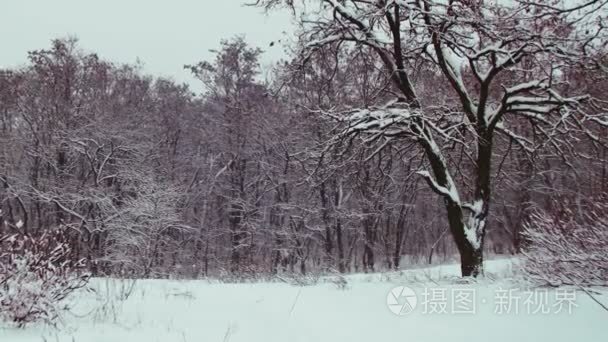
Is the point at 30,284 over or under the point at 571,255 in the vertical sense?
under

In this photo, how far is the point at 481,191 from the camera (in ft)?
33.4

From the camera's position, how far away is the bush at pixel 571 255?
17.4 ft

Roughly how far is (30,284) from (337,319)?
2976 millimetres

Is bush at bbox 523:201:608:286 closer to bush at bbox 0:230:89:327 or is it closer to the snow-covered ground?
the snow-covered ground

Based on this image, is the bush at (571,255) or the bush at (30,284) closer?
the bush at (30,284)

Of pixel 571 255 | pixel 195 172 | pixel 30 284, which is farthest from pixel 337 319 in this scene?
pixel 195 172

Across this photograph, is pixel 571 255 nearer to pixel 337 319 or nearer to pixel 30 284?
pixel 337 319

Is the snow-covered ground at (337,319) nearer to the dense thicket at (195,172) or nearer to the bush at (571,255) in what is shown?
the bush at (571,255)

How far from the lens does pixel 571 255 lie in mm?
5500

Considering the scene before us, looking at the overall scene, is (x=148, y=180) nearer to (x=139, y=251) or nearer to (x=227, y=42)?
(x=139, y=251)

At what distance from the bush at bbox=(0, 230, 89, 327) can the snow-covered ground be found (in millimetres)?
147

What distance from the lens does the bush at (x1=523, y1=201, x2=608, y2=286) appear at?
5305 mm

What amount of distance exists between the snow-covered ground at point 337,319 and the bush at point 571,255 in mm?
240

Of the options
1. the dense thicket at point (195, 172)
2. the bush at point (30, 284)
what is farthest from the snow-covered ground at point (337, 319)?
the dense thicket at point (195, 172)
